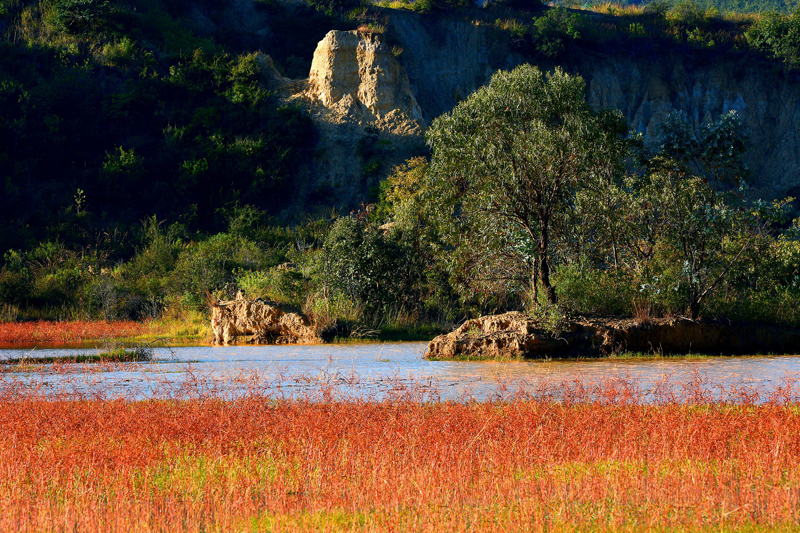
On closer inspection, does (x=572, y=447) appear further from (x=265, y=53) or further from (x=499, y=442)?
(x=265, y=53)

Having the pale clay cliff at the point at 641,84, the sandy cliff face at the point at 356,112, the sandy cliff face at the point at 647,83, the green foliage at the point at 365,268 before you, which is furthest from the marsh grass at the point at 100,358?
the sandy cliff face at the point at 647,83

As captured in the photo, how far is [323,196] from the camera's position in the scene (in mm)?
47906

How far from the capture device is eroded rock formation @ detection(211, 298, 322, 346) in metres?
24.2

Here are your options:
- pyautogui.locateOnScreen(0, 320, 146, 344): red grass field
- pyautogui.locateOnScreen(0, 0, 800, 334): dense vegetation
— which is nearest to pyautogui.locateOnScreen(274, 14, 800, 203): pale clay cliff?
pyautogui.locateOnScreen(0, 0, 800, 334): dense vegetation

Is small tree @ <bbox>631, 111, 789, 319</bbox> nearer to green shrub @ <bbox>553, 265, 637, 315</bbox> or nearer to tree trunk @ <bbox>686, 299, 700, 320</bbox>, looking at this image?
tree trunk @ <bbox>686, 299, 700, 320</bbox>

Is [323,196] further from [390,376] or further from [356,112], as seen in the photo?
[390,376]

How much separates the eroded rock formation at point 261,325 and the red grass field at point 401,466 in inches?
563

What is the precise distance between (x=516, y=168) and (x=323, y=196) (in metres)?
28.9

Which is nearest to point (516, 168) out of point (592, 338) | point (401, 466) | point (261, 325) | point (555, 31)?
point (592, 338)

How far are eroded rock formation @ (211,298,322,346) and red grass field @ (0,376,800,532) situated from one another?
14.3 metres

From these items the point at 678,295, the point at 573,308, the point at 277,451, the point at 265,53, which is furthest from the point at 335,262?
the point at 265,53

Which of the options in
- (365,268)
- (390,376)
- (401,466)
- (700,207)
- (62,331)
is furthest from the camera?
(365,268)

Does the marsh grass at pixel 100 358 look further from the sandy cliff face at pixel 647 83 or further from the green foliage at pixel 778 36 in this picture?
the green foliage at pixel 778 36

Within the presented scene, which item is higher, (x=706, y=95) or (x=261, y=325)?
(x=706, y=95)
